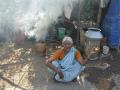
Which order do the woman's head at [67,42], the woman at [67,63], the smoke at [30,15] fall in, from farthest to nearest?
the smoke at [30,15]
the woman at [67,63]
the woman's head at [67,42]

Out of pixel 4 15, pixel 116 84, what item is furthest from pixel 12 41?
pixel 116 84

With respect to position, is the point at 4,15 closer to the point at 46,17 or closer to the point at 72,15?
the point at 46,17

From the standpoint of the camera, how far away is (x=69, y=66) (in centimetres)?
801

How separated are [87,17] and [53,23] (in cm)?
137

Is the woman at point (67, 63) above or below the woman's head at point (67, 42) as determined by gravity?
below

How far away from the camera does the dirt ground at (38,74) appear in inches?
315

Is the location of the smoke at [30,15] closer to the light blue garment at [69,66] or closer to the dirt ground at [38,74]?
the dirt ground at [38,74]

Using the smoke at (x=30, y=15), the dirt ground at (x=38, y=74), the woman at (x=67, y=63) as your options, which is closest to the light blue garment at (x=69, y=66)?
the woman at (x=67, y=63)

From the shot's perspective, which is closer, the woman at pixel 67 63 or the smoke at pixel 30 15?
the woman at pixel 67 63

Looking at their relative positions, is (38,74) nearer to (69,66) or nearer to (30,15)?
(69,66)

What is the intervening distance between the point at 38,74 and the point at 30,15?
3554 mm

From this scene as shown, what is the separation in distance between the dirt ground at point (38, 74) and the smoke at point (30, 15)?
1.08m

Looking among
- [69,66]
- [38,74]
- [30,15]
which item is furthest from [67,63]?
[30,15]

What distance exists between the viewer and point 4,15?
11695mm
